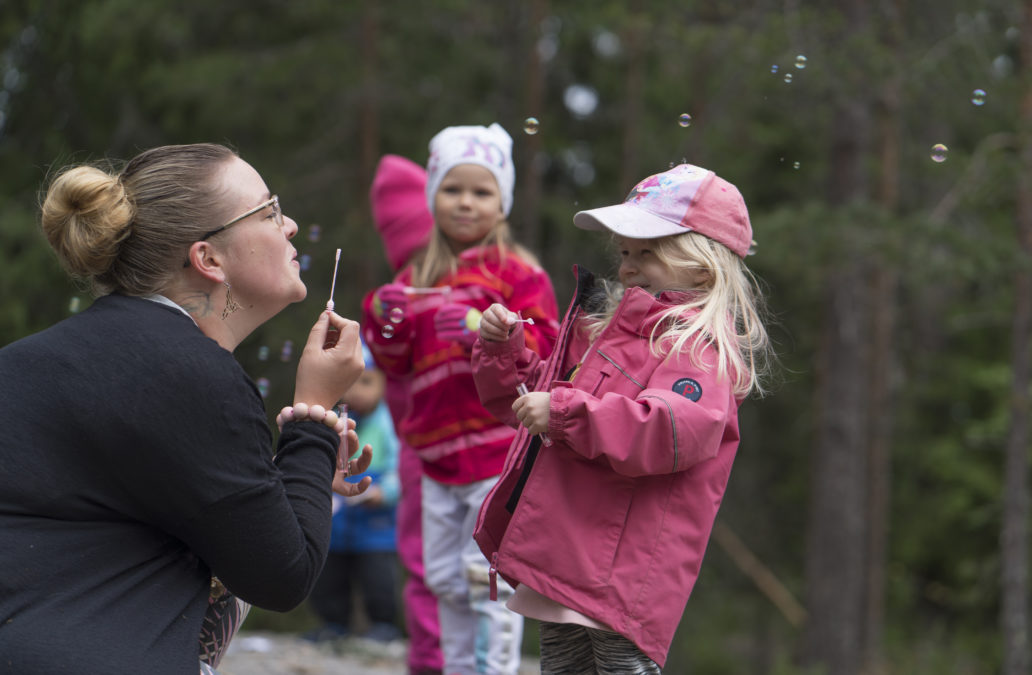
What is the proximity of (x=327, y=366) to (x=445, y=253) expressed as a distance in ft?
5.41

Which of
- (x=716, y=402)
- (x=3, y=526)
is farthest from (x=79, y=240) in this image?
(x=716, y=402)

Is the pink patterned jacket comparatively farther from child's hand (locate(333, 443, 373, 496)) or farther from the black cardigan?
the black cardigan

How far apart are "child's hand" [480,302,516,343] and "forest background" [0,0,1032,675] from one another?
0.59m

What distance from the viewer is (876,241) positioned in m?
8.06

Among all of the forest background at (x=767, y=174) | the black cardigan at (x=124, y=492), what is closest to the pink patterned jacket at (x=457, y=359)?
the forest background at (x=767, y=174)

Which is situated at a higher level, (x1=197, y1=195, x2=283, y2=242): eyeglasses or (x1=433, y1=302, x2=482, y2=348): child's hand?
(x1=197, y1=195, x2=283, y2=242): eyeglasses

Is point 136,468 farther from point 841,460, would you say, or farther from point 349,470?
point 841,460

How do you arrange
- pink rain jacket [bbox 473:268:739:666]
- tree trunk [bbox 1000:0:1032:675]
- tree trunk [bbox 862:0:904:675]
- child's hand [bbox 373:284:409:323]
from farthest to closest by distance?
tree trunk [bbox 862:0:904:675] < tree trunk [bbox 1000:0:1032:675] < child's hand [bbox 373:284:409:323] < pink rain jacket [bbox 473:268:739:666]

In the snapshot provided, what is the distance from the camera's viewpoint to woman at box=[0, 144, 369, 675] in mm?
1854

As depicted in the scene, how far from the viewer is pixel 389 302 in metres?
3.67

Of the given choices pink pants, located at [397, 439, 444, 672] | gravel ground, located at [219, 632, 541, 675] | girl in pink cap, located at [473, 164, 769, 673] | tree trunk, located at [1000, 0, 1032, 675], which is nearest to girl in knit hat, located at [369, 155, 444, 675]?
pink pants, located at [397, 439, 444, 672]

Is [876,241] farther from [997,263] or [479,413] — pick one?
[479,413]

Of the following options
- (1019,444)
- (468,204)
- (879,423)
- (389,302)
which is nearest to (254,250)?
(389,302)

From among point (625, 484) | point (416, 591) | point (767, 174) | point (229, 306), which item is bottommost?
point (767, 174)
